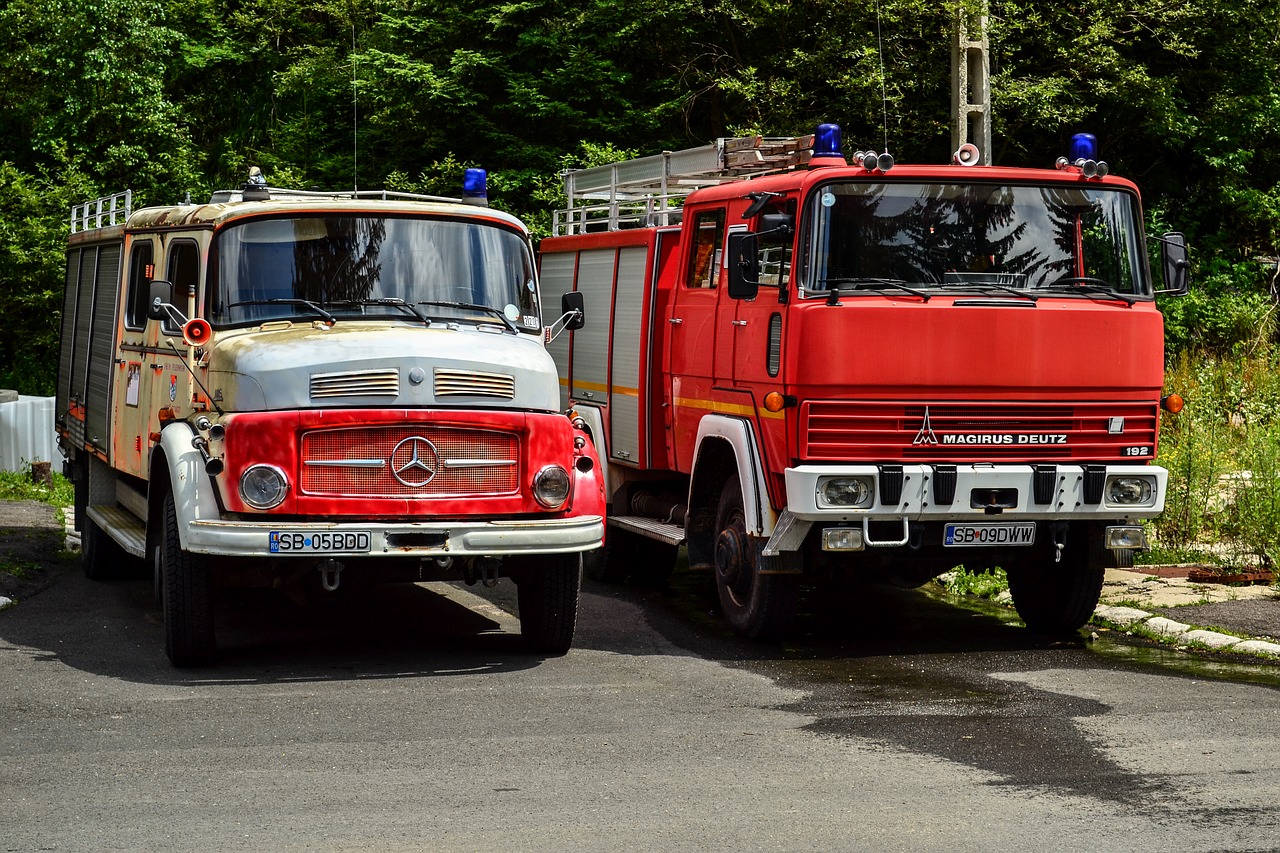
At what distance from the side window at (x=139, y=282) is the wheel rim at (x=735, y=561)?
4.16 m

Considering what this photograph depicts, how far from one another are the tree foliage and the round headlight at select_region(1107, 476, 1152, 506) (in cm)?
1272

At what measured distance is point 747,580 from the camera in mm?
10398

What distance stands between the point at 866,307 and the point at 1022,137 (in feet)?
64.6

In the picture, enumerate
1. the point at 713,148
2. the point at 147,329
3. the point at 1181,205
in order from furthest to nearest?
the point at 1181,205 → the point at 713,148 → the point at 147,329

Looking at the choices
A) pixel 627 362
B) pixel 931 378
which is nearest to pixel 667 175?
pixel 627 362

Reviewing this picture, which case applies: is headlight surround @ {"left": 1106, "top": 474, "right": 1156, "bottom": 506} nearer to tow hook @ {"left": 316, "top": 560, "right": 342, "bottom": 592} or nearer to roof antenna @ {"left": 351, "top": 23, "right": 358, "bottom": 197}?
tow hook @ {"left": 316, "top": 560, "right": 342, "bottom": 592}

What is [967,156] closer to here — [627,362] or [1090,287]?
[1090,287]

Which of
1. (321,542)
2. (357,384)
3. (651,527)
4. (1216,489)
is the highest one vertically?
(357,384)

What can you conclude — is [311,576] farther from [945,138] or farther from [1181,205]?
[1181,205]

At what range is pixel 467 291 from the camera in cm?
992

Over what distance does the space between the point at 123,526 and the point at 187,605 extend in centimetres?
279

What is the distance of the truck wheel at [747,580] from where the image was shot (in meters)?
10.0

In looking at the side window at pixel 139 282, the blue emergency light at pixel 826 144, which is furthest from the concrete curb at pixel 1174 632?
the side window at pixel 139 282

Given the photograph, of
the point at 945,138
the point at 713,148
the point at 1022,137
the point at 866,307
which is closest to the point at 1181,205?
the point at 1022,137
